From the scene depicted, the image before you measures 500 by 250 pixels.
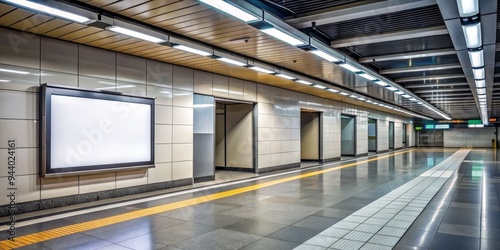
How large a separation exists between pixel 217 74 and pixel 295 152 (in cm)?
541

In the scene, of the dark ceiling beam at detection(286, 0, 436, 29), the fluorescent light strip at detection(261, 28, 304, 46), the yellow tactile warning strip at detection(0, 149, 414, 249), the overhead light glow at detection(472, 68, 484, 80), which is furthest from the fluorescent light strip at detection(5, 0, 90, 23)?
the overhead light glow at detection(472, 68, 484, 80)

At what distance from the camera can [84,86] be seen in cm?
632

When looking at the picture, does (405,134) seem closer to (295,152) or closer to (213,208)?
(295,152)

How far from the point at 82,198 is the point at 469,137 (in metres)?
40.7

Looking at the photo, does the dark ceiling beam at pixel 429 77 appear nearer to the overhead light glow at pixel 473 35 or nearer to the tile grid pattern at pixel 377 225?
the tile grid pattern at pixel 377 225

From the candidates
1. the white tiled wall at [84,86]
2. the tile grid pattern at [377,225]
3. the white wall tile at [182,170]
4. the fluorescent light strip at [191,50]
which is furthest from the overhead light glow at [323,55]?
the white wall tile at [182,170]

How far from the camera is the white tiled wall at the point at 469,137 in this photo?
35.8m

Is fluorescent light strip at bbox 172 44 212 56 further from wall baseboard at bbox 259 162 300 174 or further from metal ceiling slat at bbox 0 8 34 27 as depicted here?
wall baseboard at bbox 259 162 300 174

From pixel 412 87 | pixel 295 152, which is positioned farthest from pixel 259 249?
pixel 412 87

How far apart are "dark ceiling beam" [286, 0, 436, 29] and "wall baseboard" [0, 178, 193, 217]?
15.6ft

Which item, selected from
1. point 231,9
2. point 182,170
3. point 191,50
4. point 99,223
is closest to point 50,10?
point 231,9

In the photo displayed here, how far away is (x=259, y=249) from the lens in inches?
147

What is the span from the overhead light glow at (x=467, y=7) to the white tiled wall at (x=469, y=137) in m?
38.6

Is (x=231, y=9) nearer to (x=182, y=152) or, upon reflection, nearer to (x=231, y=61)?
(x=231, y=61)
